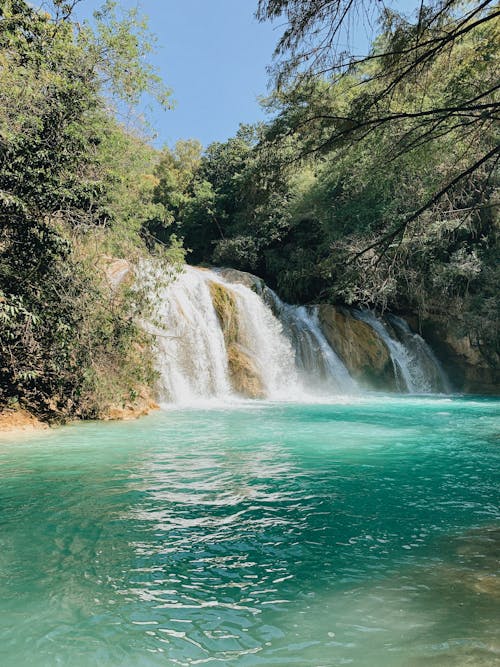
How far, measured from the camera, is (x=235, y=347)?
1706 cm

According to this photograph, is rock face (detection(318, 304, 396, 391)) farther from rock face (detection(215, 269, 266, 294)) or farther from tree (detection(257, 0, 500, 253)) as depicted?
tree (detection(257, 0, 500, 253))

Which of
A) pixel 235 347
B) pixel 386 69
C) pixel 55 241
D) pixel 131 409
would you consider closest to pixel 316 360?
pixel 235 347

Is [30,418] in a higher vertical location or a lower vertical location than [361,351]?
lower

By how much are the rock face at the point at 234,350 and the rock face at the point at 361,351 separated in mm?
4246

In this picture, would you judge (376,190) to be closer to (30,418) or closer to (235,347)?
(235,347)

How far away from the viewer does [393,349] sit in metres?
20.4

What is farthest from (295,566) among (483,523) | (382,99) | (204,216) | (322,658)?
(204,216)

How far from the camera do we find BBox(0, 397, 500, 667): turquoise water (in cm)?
277

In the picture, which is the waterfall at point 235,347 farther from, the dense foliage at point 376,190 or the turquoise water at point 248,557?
Answer: the turquoise water at point 248,557

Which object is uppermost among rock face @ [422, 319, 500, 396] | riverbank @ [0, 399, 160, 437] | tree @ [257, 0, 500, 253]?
tree @ [257, 0, 500, 253]

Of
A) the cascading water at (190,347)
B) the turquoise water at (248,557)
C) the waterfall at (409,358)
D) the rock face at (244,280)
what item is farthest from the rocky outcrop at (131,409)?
the waterfall at (409,358)

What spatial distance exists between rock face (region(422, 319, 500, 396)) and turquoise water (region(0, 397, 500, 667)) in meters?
13.1

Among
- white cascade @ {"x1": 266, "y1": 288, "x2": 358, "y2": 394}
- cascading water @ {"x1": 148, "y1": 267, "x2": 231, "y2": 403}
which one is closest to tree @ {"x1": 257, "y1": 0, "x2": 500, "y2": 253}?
cascading water @ {"x1": 148, "y1": 267, "x2": 231, "y2": 403}

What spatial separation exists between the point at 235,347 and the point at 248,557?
1321cm
